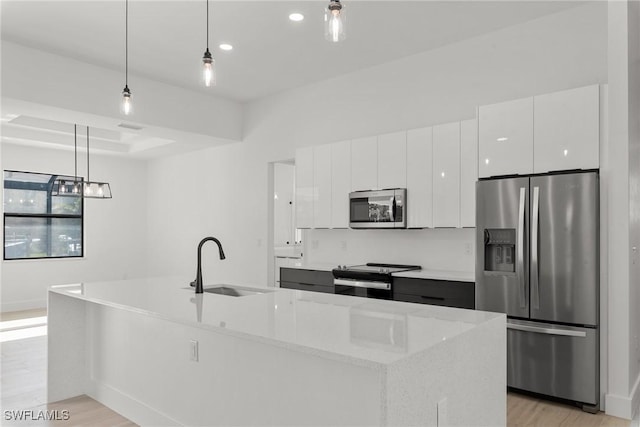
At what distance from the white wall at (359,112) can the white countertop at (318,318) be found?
91.8 inches

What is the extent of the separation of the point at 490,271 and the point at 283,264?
300 cm

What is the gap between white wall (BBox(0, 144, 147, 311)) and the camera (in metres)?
7.14

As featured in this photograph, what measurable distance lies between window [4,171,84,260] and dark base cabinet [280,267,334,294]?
3.92 m

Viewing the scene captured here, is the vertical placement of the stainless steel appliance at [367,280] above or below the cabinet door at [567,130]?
below

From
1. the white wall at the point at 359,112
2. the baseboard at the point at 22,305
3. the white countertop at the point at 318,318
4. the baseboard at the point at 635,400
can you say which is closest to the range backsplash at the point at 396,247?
the white wall at the point at 359,112

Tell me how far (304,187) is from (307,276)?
106 cm

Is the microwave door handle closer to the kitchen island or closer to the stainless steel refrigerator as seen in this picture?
the stainless steel refrigerator

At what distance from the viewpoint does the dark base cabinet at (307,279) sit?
491cm

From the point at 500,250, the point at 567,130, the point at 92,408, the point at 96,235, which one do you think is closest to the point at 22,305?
the point at 96,235

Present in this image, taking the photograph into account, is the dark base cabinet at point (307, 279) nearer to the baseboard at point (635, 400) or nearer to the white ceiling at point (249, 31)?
the white ceiling at point (249, 31)

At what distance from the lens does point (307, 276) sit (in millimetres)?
5121

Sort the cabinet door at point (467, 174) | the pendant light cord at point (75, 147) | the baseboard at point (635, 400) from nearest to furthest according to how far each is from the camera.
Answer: the baseboard at point (635, 400), the cabinet door at point (467, 174), the pendant light cord at point (75, 147)

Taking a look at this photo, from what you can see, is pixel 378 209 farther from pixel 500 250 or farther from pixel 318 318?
pixel 318 318

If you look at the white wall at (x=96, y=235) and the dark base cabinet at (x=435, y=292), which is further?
the white wall at (x=96, y=235)
